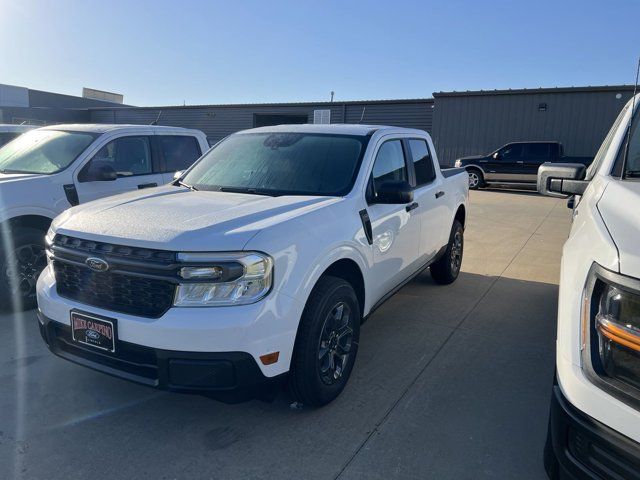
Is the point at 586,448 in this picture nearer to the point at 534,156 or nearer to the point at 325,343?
the point at 325,343

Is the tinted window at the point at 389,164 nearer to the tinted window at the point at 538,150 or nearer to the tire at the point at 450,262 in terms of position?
the tire at the point at 450,262

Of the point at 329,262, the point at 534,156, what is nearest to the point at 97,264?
the point at 329,262

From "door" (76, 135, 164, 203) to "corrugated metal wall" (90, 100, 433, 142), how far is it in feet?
62.7

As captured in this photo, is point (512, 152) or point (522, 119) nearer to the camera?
point (512, 152)

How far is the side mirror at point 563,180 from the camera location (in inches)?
132

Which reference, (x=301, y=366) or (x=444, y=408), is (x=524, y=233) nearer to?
(x=444, y=408)

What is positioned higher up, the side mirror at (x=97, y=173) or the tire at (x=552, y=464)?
the side mirror at (x=97, y=173)

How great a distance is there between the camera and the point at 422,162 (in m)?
4.92

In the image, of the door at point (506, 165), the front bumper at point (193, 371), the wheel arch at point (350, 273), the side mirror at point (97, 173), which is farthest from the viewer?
the door at point (506, 165)

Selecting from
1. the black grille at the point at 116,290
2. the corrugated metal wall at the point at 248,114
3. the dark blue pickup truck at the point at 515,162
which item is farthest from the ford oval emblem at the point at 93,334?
the corrugated metal wall at the point at 248,114

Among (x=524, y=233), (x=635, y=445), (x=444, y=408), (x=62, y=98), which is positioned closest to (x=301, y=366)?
(x=444, y=408)

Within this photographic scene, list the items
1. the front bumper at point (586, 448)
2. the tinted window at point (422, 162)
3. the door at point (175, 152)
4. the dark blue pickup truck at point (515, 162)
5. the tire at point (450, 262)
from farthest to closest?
the dark blue pickup truck at point (515, 162), the door at point (175, 152), the tire at point (450, 262), the tinted window at point (422, 162), the front bumper at point (586, 448)

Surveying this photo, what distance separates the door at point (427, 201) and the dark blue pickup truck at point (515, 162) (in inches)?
518

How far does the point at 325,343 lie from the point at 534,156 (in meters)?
16.6
